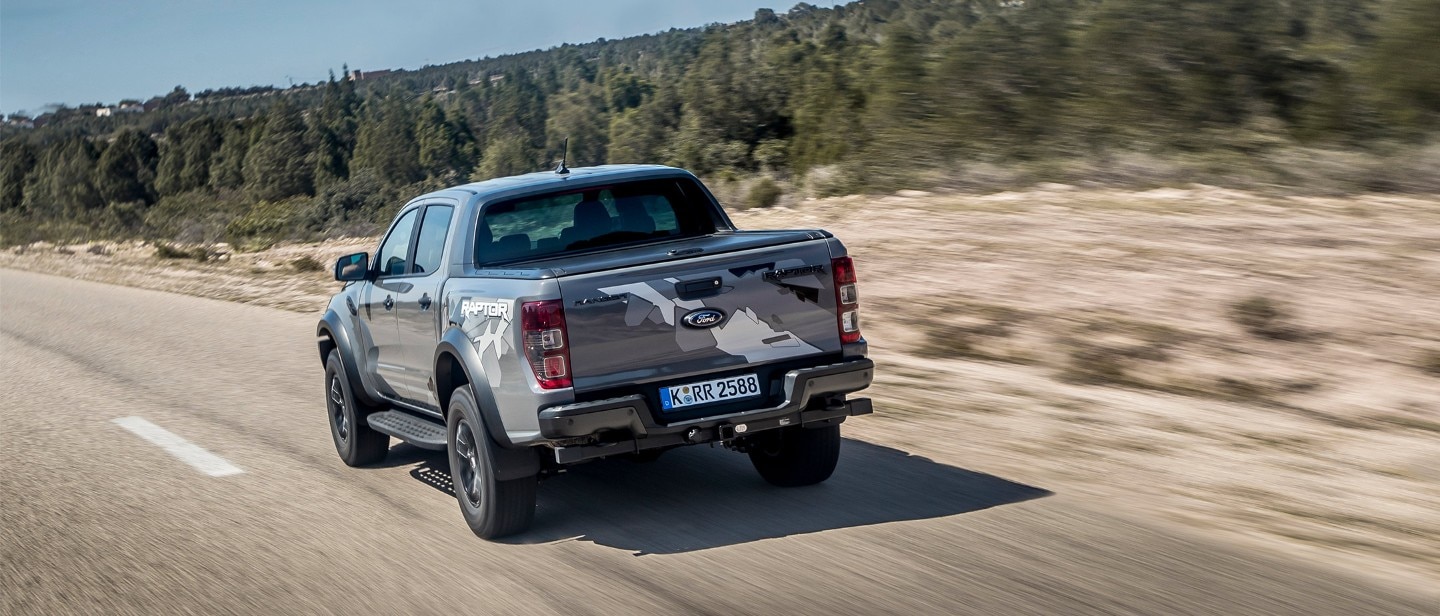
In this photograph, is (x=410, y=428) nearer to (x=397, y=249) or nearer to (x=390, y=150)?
(x=397, y=249)

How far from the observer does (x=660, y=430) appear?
5.91m

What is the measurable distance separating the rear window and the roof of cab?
0.17 feet

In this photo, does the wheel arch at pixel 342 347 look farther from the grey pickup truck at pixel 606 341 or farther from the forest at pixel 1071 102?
the forest at pixel 1071 102

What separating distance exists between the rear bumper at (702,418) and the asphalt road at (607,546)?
1.67 feet

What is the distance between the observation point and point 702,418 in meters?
6.04

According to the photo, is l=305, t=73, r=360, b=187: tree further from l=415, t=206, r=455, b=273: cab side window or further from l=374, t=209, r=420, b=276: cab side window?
l=415, t=206, r=455, b=273: cab side window

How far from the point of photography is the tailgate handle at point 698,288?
5.91 m

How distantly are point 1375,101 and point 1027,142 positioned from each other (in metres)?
6.04

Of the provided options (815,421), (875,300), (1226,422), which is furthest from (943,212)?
(815,421)

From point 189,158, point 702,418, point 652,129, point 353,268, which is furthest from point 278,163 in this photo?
point 702,418

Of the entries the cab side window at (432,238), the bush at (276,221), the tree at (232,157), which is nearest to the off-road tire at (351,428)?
the cab side window at (432,238)

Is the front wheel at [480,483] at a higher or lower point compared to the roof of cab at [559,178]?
lower

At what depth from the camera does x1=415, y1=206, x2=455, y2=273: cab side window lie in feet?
23.8

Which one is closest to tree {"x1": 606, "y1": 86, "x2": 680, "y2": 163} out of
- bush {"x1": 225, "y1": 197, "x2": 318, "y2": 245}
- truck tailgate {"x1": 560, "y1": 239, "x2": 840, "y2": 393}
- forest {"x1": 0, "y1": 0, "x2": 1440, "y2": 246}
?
forest {"x1": 0, "y1": 0, "x2": 1440, "y2": 246}
